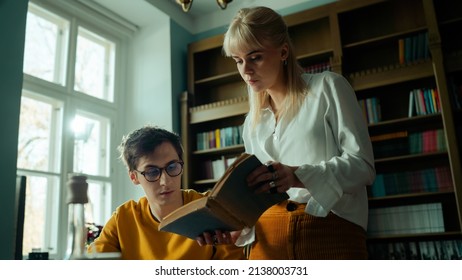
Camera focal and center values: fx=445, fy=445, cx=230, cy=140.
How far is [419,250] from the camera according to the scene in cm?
298

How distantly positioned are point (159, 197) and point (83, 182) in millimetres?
630

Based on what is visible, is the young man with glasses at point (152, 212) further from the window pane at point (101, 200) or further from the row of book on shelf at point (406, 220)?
the window pane at point (101, 200)

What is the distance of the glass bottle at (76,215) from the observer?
1.81ft

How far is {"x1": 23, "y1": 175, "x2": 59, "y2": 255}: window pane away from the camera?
3.17 metres

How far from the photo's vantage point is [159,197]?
3.88 feet

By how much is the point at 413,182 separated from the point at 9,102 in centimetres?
266

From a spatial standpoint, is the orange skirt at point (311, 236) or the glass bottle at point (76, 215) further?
the orange skirt at point (311, 236)

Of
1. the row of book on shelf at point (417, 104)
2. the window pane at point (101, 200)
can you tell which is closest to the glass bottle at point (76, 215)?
the row of book on shelf at point (417, 104)

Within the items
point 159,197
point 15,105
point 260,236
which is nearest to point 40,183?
point 15,105

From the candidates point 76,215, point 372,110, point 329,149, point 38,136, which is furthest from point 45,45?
point 76,215

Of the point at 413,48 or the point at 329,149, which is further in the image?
the point at 413,48

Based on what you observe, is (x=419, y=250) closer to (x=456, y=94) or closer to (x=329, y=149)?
(x=456, y=94)

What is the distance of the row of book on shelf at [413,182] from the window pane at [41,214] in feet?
7.69

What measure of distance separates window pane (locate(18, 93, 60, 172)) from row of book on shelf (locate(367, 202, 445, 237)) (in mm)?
2401
